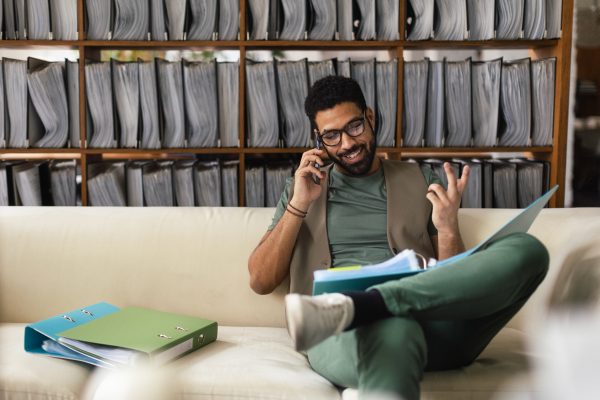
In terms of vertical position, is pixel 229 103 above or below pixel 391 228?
above

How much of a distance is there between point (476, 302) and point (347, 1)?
1.41 m

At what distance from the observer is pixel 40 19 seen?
1956mm

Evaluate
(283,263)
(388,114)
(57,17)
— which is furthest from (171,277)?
(57,17)

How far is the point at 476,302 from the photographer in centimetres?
99

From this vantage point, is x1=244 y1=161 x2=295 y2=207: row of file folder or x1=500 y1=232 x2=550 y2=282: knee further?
x1=244 y1=161 x2=295 y2=207: row of file folder

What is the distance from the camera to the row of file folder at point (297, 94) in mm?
1971

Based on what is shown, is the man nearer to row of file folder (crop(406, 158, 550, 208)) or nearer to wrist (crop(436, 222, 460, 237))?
wrist (crop(436, 222, 460, 237))

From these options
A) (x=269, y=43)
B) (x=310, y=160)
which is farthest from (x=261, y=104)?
(x=310, y=160)

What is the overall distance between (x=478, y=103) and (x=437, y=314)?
4.22 feet

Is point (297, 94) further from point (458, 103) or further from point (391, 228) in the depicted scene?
point (391, 228)

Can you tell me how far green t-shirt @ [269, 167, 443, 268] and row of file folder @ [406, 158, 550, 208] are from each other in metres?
0.52

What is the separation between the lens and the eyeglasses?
150 centimetres

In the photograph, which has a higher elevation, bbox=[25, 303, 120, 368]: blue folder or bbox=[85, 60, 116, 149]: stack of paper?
bbox=[85, 60, 116, 149]: stack of paper

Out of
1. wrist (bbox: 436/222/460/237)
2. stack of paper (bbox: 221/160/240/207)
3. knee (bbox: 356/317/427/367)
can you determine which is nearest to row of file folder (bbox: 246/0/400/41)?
stack of paper (bbox: 221/160/240/207)
